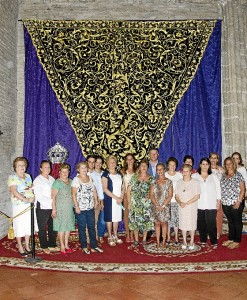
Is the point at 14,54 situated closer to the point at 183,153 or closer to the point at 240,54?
the point at 183,153

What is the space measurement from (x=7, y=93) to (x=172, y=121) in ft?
10.4

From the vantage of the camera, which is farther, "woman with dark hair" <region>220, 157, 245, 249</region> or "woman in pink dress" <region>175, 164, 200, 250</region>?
"woman with dark hair" <region>220, 157, 245, 249</region>

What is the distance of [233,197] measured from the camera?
17.5 ft

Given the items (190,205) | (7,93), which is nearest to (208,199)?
(190,205)

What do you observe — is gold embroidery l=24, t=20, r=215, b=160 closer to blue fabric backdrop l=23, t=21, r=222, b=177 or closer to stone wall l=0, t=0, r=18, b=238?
blue fabric backdrop l=23, t=21, r=222, b=177

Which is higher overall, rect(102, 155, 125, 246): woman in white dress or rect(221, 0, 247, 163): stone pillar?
rect(221, 0, 247, 163): stone pillar

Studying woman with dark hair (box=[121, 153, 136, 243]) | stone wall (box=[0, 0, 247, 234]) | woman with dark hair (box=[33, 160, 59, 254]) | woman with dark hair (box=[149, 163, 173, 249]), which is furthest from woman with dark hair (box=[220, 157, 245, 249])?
woman with dark hair (box=[33, 160, 59, 254])

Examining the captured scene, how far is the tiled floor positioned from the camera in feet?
11.7

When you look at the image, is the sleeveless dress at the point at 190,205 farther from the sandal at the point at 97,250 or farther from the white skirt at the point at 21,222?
the white skirt at the point at 21,222

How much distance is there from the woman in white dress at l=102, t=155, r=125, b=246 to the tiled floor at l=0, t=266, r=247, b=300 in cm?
143

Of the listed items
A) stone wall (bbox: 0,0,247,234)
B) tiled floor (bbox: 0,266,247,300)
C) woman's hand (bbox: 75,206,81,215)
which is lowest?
tiled floor (bbox: 0,266,247,300)

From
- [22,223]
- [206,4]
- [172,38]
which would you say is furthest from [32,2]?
[22,223]

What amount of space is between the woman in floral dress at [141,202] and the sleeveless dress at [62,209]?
0.91 meters

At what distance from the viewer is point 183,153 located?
7.14 metres
